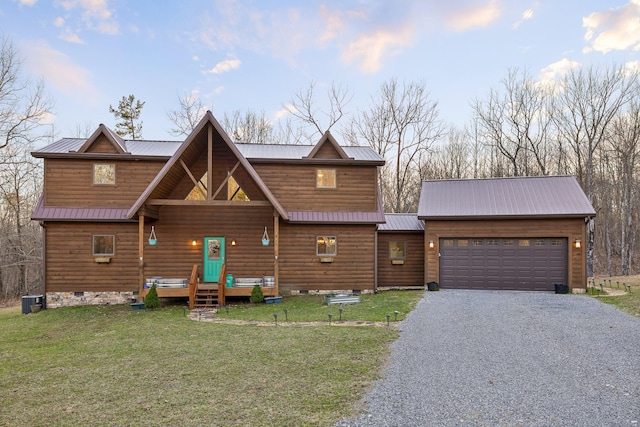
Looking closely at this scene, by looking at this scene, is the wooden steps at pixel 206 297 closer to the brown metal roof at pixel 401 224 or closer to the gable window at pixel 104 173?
the gable window at pixel 104 173

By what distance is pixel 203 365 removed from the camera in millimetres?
6461

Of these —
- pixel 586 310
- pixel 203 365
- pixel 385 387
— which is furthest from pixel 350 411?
pixel 586 310

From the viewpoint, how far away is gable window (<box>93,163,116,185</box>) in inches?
580

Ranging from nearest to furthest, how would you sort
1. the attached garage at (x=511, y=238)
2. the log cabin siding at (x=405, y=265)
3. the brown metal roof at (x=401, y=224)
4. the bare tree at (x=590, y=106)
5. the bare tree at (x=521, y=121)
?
the attached garage at (x=511, y=238) → the brown metal roof at (x=401, y=224) → the log cabin siding at (x=405, y=265) → the bare tree at (x=590, y=106) → the bare tree at (x=521, y=121)

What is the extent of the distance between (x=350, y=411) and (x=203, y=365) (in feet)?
9.90

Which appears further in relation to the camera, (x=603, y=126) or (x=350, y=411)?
(x=603, y=126)

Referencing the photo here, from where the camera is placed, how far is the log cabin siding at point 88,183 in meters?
14.4

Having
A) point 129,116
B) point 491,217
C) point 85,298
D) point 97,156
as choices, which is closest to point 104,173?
point 97,156

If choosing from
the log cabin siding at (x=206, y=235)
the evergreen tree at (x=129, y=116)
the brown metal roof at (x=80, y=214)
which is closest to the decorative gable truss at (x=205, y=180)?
the log cabin siding at (x=206, y=235)

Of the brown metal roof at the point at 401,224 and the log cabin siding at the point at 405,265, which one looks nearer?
the brown metal roof at the point at 401,224

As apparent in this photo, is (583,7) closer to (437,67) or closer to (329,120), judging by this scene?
(437,67)

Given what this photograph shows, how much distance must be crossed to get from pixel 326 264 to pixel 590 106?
21.8 m

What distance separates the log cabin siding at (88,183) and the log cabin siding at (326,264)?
582 cm

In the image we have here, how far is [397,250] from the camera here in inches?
699
